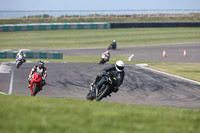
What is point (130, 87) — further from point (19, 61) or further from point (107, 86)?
point (19, 61)

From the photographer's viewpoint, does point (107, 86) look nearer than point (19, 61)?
Yes

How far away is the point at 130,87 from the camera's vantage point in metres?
18.4

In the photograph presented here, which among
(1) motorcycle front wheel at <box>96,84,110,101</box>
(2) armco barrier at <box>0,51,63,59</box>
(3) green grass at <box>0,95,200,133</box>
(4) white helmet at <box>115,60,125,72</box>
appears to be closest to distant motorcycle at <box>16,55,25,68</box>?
(2) armco barrier at <box>0,51,63,59</box>

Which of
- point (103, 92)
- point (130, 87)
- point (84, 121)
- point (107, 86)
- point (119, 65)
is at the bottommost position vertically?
point (130, 87)

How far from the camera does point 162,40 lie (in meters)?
56.3

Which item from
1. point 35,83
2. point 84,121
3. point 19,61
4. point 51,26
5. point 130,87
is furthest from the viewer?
point 51,26

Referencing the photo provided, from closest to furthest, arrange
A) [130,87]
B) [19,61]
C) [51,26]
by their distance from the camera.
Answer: [130,87]
[19,61]
[51,26]

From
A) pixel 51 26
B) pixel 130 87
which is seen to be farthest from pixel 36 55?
pixel 51 26

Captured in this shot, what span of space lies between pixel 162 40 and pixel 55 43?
15359 millimetres

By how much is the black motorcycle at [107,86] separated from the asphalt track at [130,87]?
1.94 metres

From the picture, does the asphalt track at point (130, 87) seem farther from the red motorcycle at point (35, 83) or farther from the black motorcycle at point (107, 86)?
the black motorcycle at point (107, 86)

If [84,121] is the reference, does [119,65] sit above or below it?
above

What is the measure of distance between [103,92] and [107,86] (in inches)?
9.4

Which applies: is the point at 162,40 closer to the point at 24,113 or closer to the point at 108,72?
the point at 108,72
